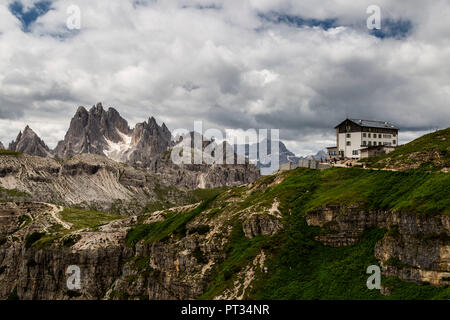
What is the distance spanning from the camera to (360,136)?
167625 mm

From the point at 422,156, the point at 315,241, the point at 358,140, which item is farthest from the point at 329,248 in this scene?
the point at 358,140

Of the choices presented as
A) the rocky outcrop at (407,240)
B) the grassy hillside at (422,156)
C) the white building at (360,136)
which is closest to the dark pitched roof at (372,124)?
the white building at (360,136)

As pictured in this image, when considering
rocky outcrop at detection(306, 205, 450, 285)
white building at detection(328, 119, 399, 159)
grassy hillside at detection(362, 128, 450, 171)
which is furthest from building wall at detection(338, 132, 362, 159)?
rocky outcrop at detection(306, 205, 450, 285)

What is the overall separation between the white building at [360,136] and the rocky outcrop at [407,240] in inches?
3133

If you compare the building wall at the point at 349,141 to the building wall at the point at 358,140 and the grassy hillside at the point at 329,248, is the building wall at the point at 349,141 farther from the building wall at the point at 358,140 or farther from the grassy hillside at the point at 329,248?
the grassy hillside at the point at 329,248

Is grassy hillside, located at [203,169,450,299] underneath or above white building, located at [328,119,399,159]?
underneath

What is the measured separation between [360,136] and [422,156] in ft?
144

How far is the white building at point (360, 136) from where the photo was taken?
167750 mm

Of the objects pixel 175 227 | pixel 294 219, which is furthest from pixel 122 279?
pixel 294 219

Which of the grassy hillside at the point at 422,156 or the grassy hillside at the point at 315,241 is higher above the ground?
the grassy hillside at the point at 422,156

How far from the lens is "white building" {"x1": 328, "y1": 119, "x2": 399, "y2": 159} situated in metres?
168

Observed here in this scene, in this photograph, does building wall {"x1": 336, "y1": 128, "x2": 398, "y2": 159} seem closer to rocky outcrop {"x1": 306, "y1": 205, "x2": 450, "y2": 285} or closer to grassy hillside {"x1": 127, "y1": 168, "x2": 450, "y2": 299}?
grassy hillside {"x1": 127, "y1": 168, "x2": 450, "y2": 299}

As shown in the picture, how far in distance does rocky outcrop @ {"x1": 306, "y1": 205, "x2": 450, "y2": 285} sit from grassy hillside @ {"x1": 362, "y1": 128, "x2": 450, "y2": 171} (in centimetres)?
3668
